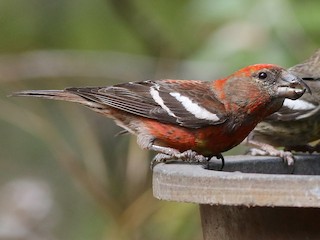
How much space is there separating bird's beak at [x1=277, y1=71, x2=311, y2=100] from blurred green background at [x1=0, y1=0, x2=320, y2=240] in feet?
3.01

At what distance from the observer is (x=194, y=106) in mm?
4609

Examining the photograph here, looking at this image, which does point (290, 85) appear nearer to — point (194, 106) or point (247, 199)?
point (194, 106)

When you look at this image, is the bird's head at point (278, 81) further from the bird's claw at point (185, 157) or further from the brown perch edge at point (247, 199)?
the brown perch edge at point (247, 199)

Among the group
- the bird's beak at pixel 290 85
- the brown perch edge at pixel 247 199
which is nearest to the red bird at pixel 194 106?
the bird's beak at pixel 290 85

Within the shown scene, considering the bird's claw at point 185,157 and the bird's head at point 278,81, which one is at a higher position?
the bird's head at point 278,81

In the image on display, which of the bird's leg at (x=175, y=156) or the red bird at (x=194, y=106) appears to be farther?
the red bird at (x=194, y=106)

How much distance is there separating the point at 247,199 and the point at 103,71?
163 inches

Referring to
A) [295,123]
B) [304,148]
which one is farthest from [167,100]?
[295,123]

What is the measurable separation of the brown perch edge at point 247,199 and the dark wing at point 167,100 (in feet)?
3.56

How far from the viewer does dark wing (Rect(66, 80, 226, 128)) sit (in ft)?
14.9

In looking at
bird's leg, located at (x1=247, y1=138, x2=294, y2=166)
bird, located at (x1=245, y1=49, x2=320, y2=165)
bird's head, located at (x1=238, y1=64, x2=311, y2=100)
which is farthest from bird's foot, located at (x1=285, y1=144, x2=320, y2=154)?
bird's head, located at (x1=238, y1=64, x2=311, y2=100)

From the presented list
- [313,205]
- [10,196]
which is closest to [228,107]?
[313,205]

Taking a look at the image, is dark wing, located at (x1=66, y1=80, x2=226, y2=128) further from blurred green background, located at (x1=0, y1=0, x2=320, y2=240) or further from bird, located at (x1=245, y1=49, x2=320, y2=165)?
bird, located at (x1=245, y1=49, x2=320, y2=165)

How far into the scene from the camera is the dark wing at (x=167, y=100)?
14.9 ft
